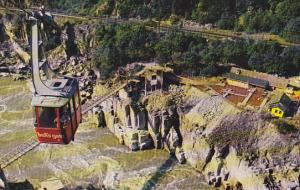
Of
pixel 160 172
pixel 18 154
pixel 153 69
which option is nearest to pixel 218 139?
pixel 160 172

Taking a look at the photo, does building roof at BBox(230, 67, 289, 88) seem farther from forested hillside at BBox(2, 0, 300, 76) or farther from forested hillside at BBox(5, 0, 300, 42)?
forested hillside at BBox(5, 0, 300, 42)

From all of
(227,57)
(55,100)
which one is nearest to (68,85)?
(55,100)

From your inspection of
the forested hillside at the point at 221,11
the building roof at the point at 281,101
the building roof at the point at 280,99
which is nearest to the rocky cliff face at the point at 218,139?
the building roof at the point at 281,101

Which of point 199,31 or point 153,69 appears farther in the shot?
point 199,31

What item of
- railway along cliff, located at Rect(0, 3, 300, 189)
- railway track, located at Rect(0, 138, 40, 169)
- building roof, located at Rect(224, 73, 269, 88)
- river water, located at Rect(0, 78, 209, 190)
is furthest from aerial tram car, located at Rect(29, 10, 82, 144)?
building roof, located at Rect(224, 73, 269, 88)

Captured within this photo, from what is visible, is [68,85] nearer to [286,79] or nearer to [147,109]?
[147,109]

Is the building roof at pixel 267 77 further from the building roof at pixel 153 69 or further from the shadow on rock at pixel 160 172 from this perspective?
the shadow on rock at pixel 160 172

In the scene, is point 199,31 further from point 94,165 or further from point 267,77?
point 94,165
